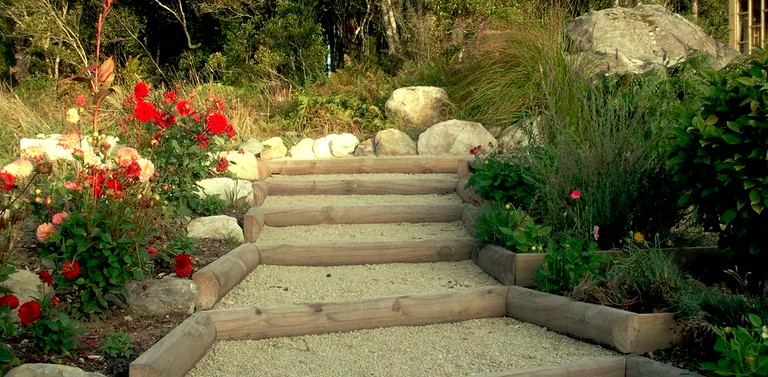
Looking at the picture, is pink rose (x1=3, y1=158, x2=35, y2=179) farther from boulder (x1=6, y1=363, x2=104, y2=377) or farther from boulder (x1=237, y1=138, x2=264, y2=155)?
boulder (x1=237, y1=138, x2=264, y2=155)

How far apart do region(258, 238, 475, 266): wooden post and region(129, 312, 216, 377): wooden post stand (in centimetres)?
137

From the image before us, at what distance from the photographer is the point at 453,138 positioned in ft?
27.3

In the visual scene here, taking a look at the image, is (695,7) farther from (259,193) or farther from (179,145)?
(179,145)

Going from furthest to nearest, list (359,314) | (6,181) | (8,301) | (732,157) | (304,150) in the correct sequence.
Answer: (304,150), (359,314), (732,157), (6,181), (8,301)

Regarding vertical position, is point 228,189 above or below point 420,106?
below

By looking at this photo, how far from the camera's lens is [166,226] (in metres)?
5.25

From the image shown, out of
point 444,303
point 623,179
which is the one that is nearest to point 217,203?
point 444,303

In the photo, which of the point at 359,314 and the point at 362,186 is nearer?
the point at 359,314

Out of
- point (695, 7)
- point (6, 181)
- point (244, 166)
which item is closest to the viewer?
point (6, 181)

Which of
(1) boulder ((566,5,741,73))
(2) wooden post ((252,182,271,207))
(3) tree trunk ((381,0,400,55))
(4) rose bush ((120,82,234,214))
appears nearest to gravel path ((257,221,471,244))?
(2) wooden post ((252,182,271,207))

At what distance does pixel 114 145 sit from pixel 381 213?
286 centimetres

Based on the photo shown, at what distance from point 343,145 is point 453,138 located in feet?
4.06

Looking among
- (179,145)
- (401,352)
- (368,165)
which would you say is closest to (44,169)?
(401,352)

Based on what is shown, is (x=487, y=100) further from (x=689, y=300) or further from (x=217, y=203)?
(x=689, y=300)
